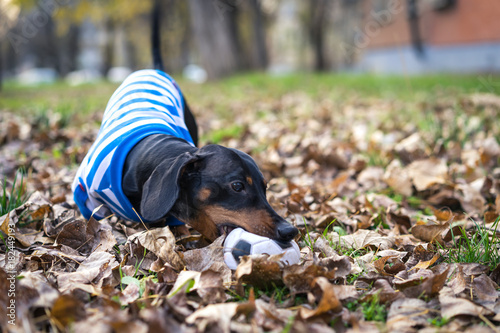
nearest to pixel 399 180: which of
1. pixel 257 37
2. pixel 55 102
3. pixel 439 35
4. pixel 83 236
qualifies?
pixel 83 236

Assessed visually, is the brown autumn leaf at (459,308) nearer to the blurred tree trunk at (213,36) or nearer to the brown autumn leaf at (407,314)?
the brown autumn leaf at (407,314)

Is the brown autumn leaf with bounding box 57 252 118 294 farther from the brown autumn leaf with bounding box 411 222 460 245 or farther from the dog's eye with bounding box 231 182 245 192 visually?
the brown autumn leaf with bounding box 411 222 460 245

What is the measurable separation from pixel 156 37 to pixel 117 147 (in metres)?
2.41

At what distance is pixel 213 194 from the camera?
2406 mm

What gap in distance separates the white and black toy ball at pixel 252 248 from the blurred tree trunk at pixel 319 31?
62.4 ft

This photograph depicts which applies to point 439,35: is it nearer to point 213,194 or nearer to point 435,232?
point 435,232

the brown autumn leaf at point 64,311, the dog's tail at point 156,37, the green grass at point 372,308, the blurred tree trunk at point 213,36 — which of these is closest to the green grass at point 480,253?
the green grass at point 372,308

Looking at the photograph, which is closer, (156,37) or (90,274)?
(90,274)

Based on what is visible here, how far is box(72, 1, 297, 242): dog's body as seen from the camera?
7.75 ft

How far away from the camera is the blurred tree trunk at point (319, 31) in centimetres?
2012

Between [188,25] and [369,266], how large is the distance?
89.4 ft

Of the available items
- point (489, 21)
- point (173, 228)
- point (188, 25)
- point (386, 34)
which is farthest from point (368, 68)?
point (173, 228)

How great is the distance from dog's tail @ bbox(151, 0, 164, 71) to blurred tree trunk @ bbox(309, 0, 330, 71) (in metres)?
16.1

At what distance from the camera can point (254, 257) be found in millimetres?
2064
